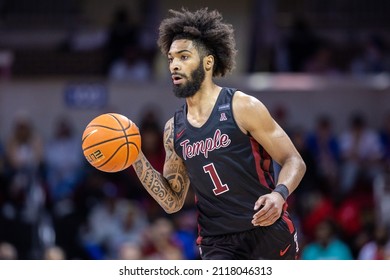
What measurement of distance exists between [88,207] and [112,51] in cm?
351

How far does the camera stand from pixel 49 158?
614 inches

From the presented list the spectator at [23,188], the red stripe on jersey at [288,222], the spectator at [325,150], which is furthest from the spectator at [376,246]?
the red stripe on jersey at [288,222]

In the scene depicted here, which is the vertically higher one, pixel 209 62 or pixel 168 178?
pixel 209 62

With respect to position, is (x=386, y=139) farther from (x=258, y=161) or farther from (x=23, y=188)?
(x=258, y=161)

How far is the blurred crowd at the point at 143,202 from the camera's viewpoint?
41.2ft

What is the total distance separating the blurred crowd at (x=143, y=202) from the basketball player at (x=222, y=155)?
212 inches

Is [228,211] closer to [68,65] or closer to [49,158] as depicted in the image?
[49,158]

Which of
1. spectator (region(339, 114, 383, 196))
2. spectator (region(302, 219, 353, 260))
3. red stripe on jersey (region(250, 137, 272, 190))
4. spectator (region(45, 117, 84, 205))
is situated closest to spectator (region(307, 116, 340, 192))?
spectator (region(339, 114, 383, 196))

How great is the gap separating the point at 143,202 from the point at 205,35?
26.8ft

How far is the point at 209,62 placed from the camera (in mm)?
6789

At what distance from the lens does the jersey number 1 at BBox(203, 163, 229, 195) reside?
257 inches

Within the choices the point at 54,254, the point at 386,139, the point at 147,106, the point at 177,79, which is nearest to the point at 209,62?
the point at 177,79
